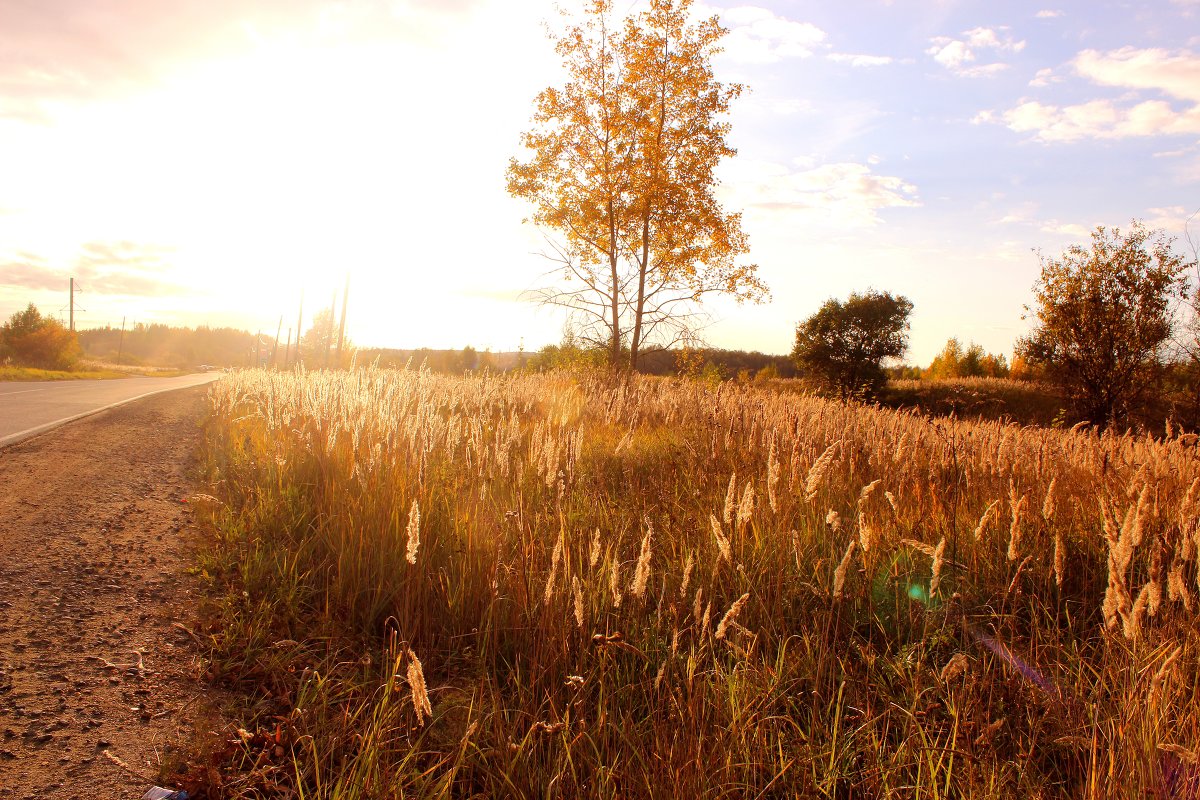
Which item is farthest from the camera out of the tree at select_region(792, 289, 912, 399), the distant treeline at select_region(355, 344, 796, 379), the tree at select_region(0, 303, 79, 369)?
the tree at select_region(0, 303, 79, 369)

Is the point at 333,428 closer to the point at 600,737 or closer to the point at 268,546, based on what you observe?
the point at 268,546

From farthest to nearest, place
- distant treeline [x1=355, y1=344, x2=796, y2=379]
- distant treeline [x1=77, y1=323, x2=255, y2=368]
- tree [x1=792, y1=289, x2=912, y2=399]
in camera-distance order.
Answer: distant treeline [x1=77, y1=323, x2=255, y2=368]
tree [x1=792, y1=289, x2=912, y2=399]
distant treeline [x1=355, y1=344, x2=796, y2=379]

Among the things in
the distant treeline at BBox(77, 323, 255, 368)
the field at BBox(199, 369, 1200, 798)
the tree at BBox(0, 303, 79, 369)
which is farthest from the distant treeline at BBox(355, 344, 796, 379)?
the distant treeline at BBox(77, 323, 255, 368)

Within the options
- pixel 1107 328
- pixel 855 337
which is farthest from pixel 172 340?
pixel 1107 328

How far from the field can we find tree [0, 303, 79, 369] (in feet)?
174

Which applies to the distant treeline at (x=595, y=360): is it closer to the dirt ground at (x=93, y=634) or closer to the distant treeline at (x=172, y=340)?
the dirt ground at (x=93, y=634)

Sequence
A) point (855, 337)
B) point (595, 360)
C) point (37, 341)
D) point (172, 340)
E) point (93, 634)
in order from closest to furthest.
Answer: point (93, 634), point (595, 360), point (855, 337), point (37, 341), point (172, 340)

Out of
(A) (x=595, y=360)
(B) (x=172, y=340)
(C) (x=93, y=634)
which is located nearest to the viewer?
(C) (x=93, y=634)

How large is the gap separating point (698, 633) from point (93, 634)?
8.34 feet

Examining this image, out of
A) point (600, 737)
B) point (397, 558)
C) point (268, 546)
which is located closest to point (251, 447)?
point (268, 546)

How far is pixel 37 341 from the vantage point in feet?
148

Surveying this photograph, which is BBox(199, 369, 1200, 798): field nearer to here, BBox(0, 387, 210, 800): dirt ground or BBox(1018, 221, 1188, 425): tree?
BBox(0, 387, 210, 800): dirt ground

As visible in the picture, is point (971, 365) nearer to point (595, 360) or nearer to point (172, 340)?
point (595, 360)

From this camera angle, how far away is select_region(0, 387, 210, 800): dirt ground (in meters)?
1.88
